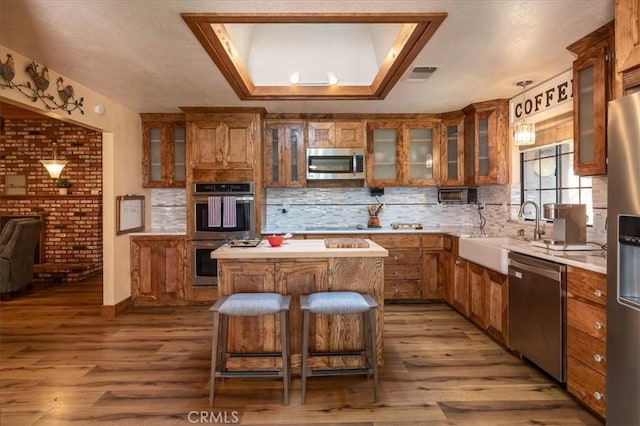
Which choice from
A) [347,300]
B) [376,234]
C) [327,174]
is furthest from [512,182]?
[347,300]

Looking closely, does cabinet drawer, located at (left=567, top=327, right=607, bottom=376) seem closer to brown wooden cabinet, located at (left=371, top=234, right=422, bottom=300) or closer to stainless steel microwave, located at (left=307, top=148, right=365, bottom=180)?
brown wooden cabinet, located at (left=371, top=234, right=422, bottom=300)

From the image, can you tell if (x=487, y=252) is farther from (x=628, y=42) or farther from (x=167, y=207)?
(x=167, y=207)

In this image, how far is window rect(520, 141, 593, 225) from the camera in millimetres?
3291

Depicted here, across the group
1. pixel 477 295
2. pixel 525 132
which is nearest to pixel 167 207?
pixel 477 295

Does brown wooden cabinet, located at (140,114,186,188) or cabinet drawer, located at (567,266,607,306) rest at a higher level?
brown wooden cabinet, located at (140,114,186,188)

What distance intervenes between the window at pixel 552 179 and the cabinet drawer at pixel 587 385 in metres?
1.28

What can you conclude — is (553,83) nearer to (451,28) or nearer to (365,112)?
(451,28)

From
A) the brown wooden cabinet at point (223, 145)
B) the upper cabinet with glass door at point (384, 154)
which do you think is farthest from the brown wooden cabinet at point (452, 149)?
the brown wooden cabinet at point (223, 145)

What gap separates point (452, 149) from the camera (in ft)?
15.9

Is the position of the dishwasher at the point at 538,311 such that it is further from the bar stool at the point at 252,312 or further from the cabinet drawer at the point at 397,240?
the bar stool at the point at 252,312

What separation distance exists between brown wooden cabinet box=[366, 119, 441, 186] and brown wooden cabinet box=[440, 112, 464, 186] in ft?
0.21

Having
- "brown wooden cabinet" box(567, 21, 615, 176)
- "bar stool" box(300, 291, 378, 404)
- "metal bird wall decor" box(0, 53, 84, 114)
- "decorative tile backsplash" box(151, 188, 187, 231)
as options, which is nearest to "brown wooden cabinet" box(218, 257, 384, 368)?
"bar stool" box(300, 291, 378, 404)

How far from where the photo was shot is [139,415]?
7.49 feet

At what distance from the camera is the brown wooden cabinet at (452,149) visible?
4703mm
